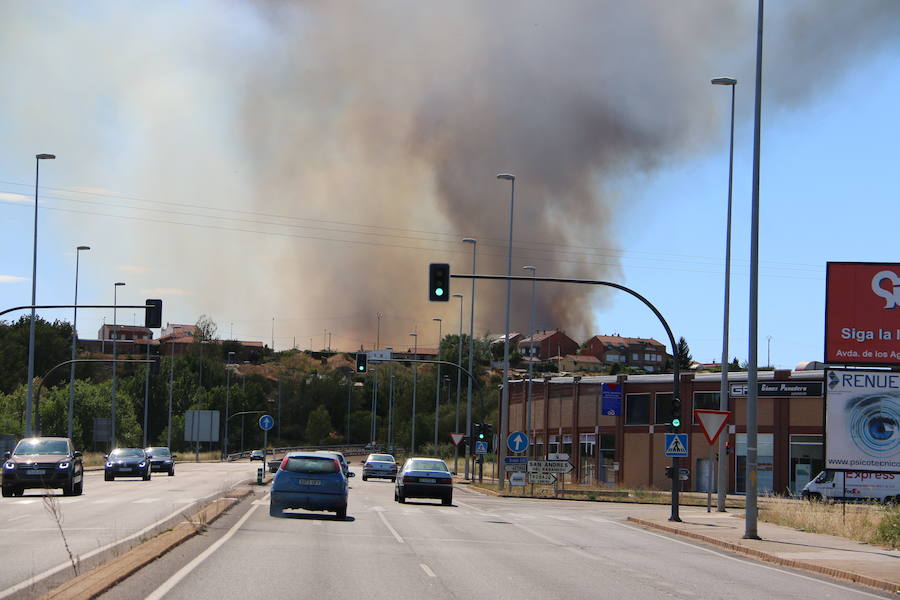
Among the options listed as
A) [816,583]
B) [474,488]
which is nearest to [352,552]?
[816,583]

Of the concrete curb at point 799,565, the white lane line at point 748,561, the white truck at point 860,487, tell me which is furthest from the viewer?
the white truck at point 860,487

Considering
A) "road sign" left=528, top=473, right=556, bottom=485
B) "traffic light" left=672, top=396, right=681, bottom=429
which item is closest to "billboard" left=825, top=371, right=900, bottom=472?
"traffic light" left=672, top=396, right=681, bottom=429

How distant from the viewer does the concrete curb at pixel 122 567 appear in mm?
12250

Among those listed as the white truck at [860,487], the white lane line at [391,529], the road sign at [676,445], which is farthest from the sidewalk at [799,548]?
the white truck at [860,487]

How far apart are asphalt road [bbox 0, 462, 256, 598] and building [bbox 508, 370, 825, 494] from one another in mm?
29355

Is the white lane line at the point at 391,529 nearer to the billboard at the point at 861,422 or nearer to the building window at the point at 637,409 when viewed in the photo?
the billboard at the point at 861,422

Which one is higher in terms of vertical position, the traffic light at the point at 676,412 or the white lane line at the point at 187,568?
the traffic light at the point at 676,412

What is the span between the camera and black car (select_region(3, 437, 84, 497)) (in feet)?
114

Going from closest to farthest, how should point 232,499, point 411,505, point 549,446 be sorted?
point 232,499, point 411,505, point 549,446

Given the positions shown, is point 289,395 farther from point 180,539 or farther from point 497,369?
point 180,539

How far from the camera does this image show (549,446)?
82438 millimetres

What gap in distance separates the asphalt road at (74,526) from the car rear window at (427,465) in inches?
271

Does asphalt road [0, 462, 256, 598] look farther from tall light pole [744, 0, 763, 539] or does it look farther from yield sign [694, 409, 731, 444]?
yield sign [694, 409, 731, 444]

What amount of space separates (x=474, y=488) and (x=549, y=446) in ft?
92.8
